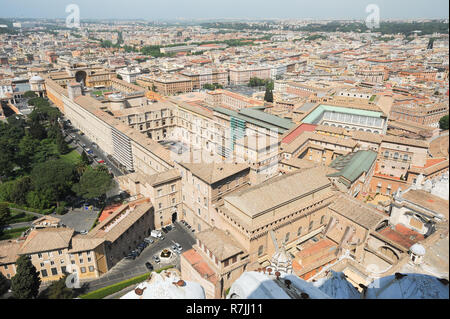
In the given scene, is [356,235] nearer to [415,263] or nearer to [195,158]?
[415,263]

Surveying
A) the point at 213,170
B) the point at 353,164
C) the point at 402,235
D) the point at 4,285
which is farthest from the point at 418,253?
the point at 4,285

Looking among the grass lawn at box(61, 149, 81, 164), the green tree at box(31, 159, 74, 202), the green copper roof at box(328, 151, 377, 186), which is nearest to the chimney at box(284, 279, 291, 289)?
the green copper roof at box(328, 151, 377, 186)

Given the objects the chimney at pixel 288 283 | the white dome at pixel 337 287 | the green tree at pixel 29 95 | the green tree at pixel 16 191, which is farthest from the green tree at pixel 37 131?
the chimney at pixel 288 283

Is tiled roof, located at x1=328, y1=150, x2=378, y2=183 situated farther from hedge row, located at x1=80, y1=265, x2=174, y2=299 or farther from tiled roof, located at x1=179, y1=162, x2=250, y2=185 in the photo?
hedge row, located at x1=80, y1=265, x2=174, y2=299

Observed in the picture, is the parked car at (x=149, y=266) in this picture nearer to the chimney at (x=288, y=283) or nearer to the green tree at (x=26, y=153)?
the chimney at (x=288, y=283)

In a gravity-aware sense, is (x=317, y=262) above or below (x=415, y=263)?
below

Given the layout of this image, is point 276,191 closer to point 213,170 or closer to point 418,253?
point 213,170
